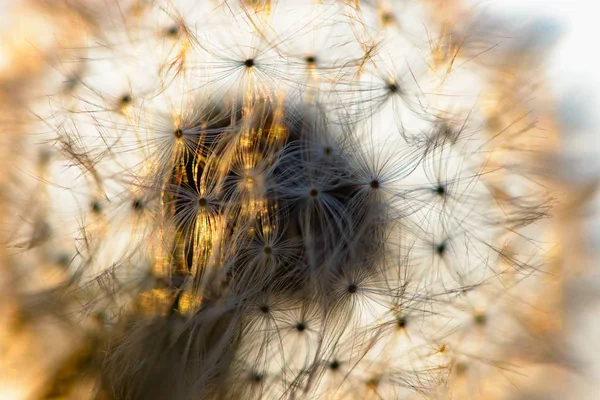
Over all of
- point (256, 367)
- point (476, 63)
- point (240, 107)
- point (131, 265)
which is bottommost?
point (256, 367)

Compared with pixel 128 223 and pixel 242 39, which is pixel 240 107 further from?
pixel 128 223

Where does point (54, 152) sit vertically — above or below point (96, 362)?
above

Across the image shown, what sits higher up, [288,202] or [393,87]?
[393,87]

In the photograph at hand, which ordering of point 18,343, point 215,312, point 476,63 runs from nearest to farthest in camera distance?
point 215,312 < point 476,63 < point 18,343

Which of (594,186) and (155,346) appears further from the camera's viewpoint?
(594,186)

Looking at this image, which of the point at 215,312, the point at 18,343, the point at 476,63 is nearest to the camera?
the point at 215,312

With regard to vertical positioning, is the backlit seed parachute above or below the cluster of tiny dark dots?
below

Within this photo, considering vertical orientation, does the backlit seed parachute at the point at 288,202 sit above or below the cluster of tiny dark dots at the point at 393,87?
below

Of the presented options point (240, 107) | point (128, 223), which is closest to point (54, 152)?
point (128, 223)
